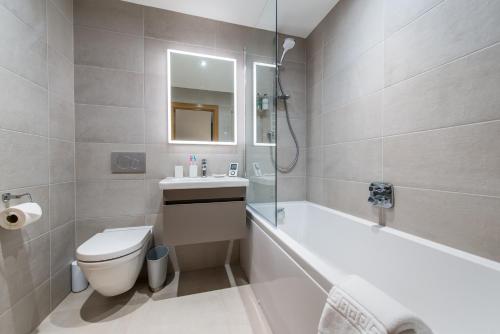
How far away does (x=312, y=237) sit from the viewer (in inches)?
72.8

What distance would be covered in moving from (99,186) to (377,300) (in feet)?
6.34

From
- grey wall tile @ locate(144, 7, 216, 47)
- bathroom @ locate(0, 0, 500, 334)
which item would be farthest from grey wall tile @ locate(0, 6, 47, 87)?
grey wall tile @ locate(144, 7, 216, 47)

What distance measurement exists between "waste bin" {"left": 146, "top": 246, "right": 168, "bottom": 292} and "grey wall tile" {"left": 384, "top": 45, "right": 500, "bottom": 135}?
6.19 feet

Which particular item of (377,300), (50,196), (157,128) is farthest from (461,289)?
(50,196)

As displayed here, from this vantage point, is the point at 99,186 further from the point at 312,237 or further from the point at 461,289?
the point at 461,289

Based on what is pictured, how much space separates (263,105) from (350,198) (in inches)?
39.1

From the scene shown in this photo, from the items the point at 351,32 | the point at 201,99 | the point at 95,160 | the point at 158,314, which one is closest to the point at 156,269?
the point at 158,314

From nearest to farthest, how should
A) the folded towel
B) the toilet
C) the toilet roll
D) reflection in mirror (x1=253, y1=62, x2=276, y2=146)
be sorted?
the folded towel < the toilet roll < the toilet < reflection in mirror (x1=253, y1=62, x2=276, y2=146)

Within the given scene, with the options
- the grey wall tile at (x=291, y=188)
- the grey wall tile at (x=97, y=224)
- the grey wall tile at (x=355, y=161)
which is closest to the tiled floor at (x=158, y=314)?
the grey wall tile at (x=97, y=224)

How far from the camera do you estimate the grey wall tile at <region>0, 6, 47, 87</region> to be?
103 centimetres

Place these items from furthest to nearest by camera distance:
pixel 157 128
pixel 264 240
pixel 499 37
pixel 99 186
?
pixel 157 128 → pixel 99 186 → pixel 264 240 → pixel 499 37

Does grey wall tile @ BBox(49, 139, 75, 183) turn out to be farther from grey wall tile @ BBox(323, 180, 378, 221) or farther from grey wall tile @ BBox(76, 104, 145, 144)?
grey wall tile @ BBox(323, 180, 378, 221)

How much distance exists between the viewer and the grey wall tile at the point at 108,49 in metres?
1.60

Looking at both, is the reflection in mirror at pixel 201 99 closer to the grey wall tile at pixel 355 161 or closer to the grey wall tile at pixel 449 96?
the grey wall tile at pixel 355 161
